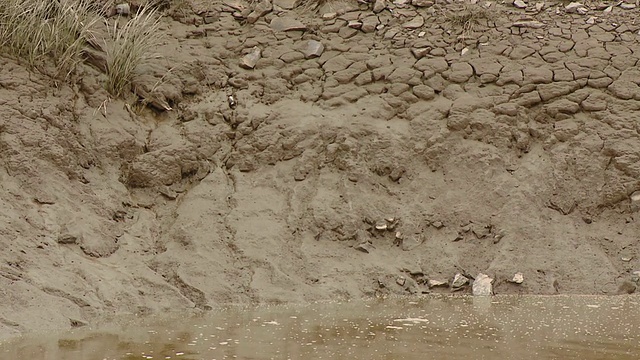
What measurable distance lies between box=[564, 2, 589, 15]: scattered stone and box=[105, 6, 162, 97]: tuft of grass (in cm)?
363

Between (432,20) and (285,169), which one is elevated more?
(432,20)

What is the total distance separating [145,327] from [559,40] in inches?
178

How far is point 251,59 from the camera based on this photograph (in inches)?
314

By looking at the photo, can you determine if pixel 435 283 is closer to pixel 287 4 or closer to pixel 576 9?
pixel 576 9

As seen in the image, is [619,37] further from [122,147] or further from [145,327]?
[145,327]

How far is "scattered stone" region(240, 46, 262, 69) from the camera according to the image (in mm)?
7934

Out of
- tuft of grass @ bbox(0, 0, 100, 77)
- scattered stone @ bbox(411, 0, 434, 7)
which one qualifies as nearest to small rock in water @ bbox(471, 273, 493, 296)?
scattered stone @ bbox(411, 0, 434, 7)

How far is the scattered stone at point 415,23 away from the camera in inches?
320

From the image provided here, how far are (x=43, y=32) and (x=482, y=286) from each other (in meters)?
3.85

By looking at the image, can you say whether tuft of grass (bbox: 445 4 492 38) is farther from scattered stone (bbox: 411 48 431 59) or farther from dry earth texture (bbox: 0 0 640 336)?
scattered stone (bbox: 411 48 431 59)

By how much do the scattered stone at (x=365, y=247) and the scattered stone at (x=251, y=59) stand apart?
2.05 metres

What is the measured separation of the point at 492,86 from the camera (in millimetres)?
7598

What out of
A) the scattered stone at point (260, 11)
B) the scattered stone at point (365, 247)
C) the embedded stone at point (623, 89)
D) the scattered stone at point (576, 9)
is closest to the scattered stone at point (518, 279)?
the scattered stone at point (365, 247)

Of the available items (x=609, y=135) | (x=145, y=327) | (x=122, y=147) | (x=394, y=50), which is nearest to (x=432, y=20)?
(x=394, y=50)
